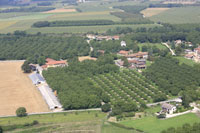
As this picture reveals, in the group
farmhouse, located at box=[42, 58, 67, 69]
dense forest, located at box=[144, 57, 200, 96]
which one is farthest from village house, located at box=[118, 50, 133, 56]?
farmhouse, located at box=[42, 58, 67, 69]

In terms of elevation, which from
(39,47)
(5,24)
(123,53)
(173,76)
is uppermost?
(5,24)

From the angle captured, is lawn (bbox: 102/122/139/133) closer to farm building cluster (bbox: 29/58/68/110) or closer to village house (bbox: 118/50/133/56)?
farm building cluster (bbox: 29/58/68/110)

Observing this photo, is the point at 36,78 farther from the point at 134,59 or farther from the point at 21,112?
the point at 134,59

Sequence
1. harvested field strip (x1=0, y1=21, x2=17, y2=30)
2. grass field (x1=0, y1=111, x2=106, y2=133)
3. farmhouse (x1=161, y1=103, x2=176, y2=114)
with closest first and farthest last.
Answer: grass field (x1=0, y1=111, x2=106, y2=133) → farmhouse (x1=161, y1=103, x2=176, y2=114) → harvested field strip (x1=0, y1=21, x2=17, y2=30)

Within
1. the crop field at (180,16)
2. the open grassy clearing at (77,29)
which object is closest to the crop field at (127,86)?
the open grassy clearing at (77,29)

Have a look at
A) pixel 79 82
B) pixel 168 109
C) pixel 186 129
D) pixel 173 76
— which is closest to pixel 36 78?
pixel 79 82

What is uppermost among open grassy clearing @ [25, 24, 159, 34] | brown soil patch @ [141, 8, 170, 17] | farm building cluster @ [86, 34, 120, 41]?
brown soil patch @ [141, 8, 170, 17]

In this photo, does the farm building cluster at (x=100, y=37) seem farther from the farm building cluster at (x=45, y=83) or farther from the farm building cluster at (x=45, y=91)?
the farm building cluster at (x=45, y=91)
